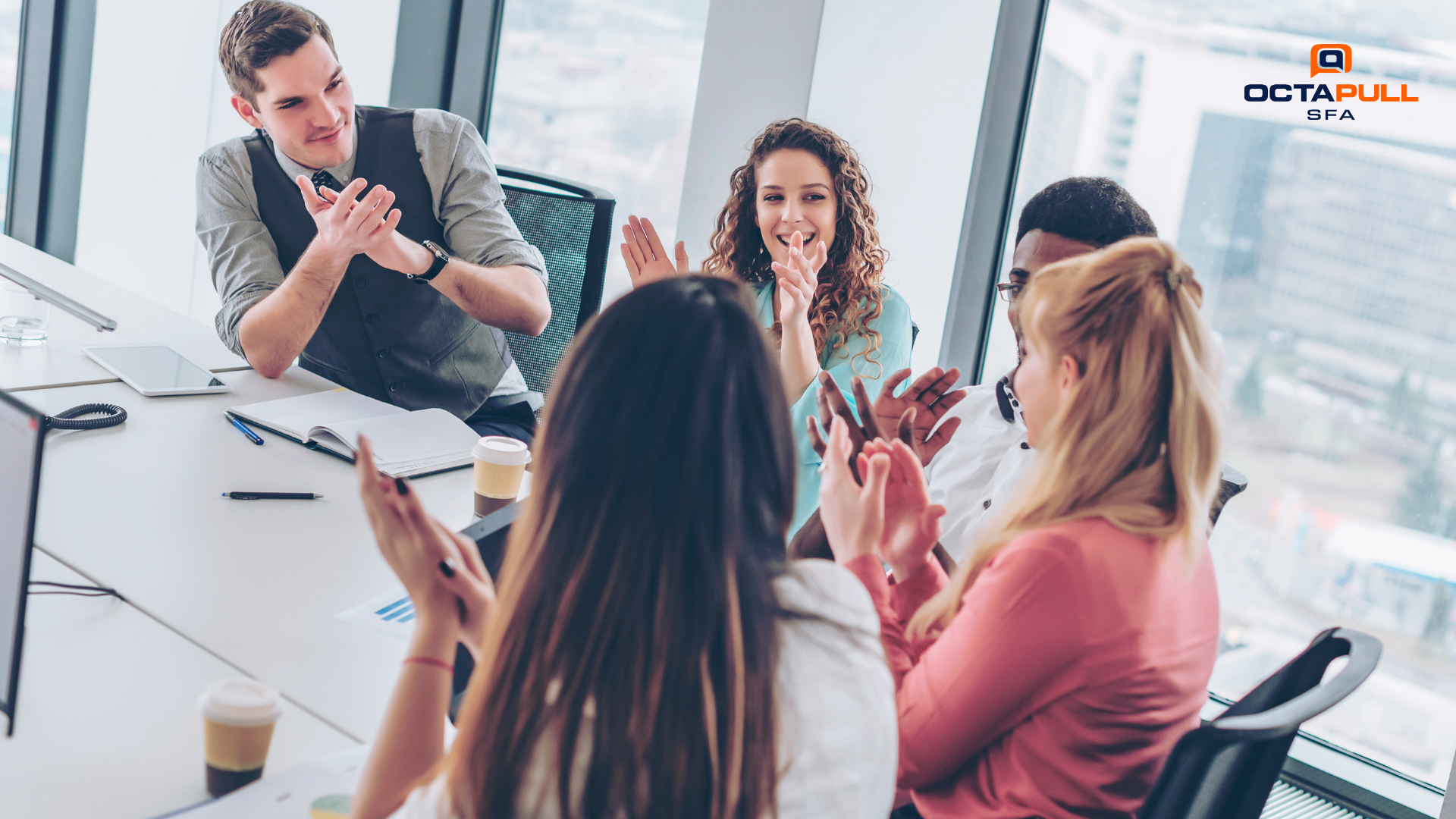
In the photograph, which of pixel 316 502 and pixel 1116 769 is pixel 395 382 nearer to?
pixel 316 502

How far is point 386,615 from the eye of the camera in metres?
1.17

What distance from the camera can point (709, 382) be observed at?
0.67m

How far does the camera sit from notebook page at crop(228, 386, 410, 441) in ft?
5.47

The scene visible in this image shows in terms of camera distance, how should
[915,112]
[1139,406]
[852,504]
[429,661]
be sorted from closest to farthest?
[429,661], [1139,406], [852,504], [915,112]

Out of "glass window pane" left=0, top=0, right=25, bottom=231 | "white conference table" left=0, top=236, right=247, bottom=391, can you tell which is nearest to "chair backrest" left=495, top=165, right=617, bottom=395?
"white conference table" left=0, top=236, right=247, bottom=391

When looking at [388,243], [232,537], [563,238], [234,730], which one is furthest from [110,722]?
[563,238]

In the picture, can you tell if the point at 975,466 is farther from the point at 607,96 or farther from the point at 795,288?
the point at 607,96

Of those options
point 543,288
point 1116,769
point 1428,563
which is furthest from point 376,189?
point 1428,563

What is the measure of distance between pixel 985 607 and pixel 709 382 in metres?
0.46

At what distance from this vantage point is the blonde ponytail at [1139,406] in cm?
103

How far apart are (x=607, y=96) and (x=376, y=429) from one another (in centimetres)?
188

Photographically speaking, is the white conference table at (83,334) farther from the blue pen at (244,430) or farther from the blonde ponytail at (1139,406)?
the blonde ponytail at (1139,406)

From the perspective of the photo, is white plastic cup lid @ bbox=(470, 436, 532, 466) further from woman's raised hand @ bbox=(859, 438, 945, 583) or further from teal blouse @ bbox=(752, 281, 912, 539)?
teal blouse @ bbox=(752, 281, 912, 539)

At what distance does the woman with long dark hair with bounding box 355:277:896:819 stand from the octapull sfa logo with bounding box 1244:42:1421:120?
1.89 m
